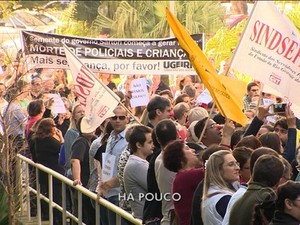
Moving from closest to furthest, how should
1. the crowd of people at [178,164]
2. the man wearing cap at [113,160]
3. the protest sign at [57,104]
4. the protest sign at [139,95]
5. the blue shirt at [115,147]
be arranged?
1. the crowd of people at [178,164]
2. the man wearing cap at [113,160]
3. the blue shirt at [115,147]
4. the protest sign at [139,95]
5. the protest sign at [57,104]

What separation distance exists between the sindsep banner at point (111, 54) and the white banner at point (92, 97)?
17.0 feet

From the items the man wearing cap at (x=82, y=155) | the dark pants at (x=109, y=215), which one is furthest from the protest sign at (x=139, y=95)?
the dark pants at (x=109, y=215)

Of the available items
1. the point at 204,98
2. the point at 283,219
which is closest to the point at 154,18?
the point at 204,98

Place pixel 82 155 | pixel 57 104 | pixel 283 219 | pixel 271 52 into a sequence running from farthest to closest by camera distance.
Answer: pixel 57 104, pixel 82 155, pixel 271 52, pixel 283 219

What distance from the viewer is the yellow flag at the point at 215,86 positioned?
11.5m

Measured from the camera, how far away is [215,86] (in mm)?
11617

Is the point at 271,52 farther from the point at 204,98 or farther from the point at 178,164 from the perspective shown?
the point at 204,98

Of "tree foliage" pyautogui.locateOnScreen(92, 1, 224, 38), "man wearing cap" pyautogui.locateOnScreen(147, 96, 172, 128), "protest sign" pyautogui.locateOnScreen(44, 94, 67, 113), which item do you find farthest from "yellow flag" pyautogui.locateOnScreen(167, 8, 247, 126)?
"tree foliage" pyautogui.locateOnScreen(92, 1, 224, 38)

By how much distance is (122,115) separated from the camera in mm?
12289

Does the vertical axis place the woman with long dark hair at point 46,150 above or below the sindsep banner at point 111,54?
above

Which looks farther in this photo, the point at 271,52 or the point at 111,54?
the point at 111,54

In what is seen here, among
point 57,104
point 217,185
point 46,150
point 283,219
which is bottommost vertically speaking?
point 57,104

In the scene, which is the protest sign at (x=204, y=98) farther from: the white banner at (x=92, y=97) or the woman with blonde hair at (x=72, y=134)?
the white banner at (x=92, y=97)

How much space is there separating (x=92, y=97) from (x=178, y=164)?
3781 mm
